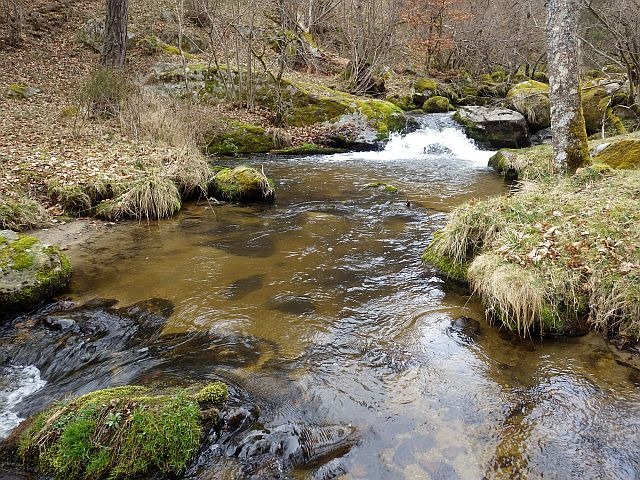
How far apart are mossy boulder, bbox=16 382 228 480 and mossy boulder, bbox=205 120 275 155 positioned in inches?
456

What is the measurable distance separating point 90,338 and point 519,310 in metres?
4.28

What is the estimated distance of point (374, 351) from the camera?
4504mm

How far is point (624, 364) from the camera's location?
13.6ft

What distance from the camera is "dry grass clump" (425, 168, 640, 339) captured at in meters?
4.57

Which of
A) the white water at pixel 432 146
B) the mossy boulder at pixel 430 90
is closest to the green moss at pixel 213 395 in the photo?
the white water at pixel 432 146

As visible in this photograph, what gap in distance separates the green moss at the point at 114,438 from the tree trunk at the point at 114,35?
43.0ft

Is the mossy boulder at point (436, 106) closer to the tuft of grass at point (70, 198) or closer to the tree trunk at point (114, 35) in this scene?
the tree trunk at point (114, 35)

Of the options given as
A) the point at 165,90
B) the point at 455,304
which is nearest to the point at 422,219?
the point at 455,304

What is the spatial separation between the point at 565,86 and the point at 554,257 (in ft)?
12.1

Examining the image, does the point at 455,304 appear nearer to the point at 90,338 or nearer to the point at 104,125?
the point at 90,338

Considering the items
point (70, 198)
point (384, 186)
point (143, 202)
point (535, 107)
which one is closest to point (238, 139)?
point (384, 186)

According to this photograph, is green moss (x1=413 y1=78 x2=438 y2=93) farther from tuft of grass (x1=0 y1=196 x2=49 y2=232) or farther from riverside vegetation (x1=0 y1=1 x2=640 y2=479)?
tuft of grass (x1=0 y1=196 x2=49 y2=232)

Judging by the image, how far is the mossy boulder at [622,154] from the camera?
887 cm

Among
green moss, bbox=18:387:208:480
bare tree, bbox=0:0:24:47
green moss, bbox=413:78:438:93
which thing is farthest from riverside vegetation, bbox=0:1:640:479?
bare tree, bbox=0:0:24:47
